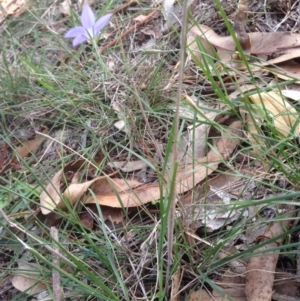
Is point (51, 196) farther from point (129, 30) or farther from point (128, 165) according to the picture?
point (129, 30)

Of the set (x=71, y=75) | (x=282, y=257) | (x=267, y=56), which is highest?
(x=71, y=75)

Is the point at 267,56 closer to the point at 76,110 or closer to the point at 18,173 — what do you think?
the point at 76,110

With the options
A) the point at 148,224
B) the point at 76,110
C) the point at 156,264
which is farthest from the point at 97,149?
the point at 156,264

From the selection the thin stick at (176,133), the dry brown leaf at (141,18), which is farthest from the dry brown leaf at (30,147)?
the thin stick at (176,133)

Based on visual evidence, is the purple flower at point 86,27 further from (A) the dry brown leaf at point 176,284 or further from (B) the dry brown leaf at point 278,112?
(A) the dry brown leaf at point 176,284

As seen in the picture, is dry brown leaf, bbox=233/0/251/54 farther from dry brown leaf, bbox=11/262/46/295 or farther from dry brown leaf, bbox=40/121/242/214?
dry brown leaf, bbox=11/262/46/295

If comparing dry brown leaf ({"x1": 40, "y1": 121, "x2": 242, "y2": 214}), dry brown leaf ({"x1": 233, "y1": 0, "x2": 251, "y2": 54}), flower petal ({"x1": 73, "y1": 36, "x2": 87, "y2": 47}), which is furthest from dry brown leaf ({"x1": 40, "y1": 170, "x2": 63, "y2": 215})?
dry brown leaf ({"x1": 233, "y1": 0, "x2": 251, "y2": 54})

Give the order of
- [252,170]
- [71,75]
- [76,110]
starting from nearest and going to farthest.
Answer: [252,170] → [76,110] → [71,75]
